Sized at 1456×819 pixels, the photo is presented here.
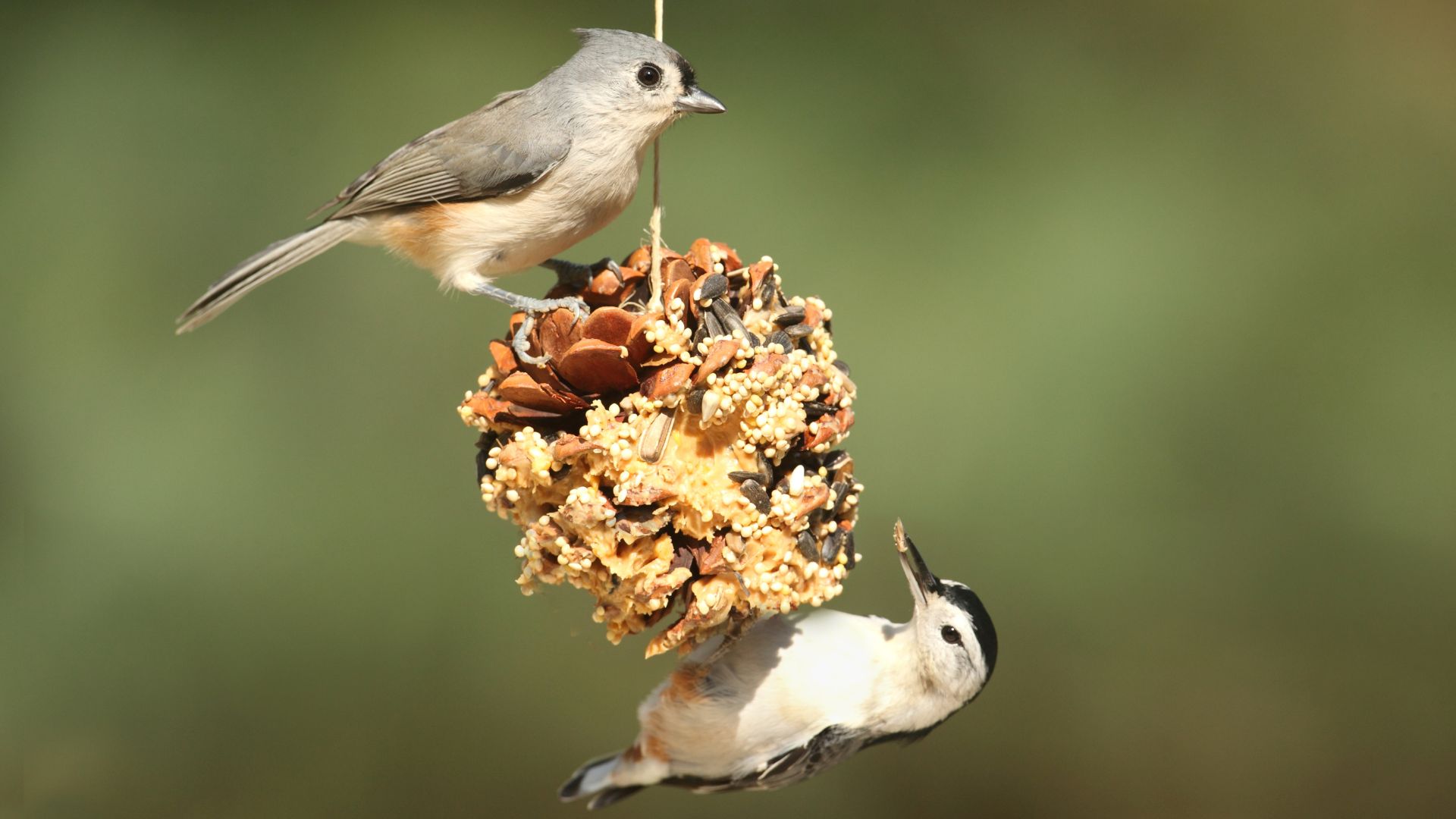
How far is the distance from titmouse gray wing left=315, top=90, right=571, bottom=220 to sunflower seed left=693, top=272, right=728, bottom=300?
0.91ft

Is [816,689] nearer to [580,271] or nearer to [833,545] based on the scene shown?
[833,545]

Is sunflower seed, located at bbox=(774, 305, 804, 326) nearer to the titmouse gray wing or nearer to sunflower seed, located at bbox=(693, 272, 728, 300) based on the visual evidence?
sunflower seed, located at bbox=(693, 272, 728, 300)

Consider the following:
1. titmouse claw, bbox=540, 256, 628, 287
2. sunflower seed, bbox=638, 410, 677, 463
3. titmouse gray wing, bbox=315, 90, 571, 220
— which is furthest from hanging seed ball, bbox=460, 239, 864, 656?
titmouse gray wing, bbox=315, 90, 571, 220

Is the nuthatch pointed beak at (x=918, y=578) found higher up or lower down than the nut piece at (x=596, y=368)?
lower down

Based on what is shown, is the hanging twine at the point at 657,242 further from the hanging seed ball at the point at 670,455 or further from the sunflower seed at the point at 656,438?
the sunflower seed at the point at 656,438

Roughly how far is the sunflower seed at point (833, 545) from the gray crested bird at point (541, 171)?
0.41m

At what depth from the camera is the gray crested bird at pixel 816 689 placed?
1623 millimetres

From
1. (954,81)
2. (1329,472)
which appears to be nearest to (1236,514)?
(1329,472)

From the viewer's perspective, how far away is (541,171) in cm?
139

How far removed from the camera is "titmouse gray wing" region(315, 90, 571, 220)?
140 centimetres

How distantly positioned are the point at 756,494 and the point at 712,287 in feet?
0.80

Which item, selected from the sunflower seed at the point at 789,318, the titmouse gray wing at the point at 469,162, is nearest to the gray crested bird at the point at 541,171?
the titmouse gray wing at the point at 469,162

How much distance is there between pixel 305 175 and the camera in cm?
295

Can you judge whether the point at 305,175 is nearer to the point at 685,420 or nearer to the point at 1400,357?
the point at 685,420
